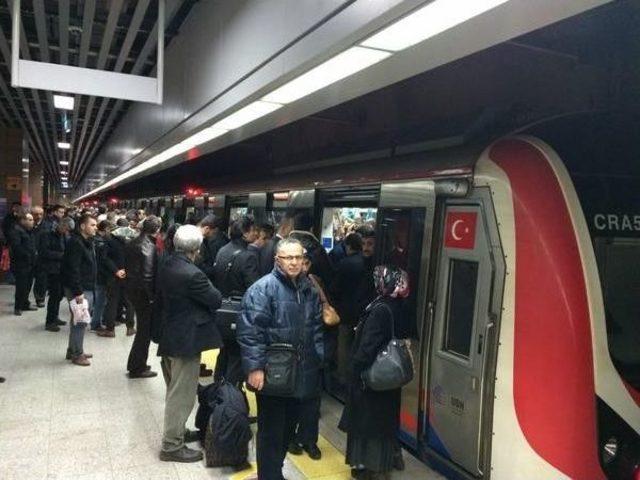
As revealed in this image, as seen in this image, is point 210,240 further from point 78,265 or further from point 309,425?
point 309,425

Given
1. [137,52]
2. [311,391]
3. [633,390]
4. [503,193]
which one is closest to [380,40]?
[503,193]

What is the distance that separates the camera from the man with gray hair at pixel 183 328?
10.6ft

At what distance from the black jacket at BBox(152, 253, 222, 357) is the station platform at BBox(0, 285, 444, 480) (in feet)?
2.41

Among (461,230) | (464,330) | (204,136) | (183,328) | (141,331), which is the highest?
(204,136)

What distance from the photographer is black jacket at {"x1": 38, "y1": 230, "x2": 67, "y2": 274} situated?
6.55m

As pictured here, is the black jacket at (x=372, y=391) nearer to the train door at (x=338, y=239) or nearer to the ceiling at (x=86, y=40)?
the train door at (x=338, y=239)

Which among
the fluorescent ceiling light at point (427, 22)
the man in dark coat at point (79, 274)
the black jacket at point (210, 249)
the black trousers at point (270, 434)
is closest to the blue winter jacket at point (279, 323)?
the black trousers at point (270, 434)

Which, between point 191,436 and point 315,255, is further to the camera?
point 315,255

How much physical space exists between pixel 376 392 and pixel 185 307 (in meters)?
1.23

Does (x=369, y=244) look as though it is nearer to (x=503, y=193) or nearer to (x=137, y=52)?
(x=503, y=193)

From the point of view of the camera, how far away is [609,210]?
2881 mm

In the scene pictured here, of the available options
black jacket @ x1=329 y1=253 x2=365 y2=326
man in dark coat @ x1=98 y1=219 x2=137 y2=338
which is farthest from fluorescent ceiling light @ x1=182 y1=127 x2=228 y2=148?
black jacket @ x1=329 y1=253 x2=365 y2=326

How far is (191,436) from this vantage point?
12.1 feet

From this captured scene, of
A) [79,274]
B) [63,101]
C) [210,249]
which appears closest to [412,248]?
[210,249]
